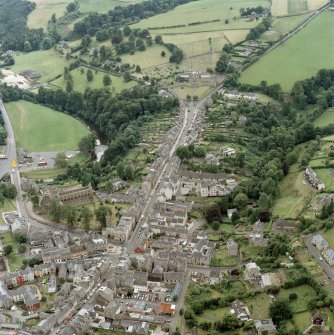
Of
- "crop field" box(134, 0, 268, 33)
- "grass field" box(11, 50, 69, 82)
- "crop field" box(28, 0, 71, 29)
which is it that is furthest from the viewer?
"crop field" box(28, 0, 71, 29)

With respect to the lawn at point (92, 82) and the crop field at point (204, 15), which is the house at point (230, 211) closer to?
the lawn at point (92, 82)

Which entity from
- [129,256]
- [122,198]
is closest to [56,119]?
[122,198]

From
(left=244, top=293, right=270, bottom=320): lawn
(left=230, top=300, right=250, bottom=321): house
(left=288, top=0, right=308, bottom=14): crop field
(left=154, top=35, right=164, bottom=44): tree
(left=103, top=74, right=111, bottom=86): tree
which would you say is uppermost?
(left=288, top=0, right=308, bottom=14): crop field

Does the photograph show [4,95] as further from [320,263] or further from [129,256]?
[320,263]

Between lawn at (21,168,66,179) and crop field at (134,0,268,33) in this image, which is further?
crop field at (134,0,268,33)

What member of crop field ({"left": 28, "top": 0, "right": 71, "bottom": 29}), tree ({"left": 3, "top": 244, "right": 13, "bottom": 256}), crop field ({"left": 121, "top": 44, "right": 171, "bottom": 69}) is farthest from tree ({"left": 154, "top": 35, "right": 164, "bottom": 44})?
tree ({"left": 3, "top": 244, "right": 13, "bottom": 256})

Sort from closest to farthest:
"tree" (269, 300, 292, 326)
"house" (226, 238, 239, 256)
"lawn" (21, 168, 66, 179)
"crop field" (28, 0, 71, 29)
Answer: "tree" (269, 300, 292, 326) → "house" (226, 238, 239, 256) → "lawn" (21, 168, 66, 179) → "crop field" (28, 0, 71, 29)

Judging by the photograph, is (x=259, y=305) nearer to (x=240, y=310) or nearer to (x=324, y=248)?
(x=240, y=310)

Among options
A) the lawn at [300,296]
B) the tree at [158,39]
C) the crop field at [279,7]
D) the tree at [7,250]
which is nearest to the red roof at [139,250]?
the tree at [7,250]

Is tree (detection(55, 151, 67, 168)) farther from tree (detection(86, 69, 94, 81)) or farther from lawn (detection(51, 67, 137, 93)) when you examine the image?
tree (detection(86, 69, 94, 81))
